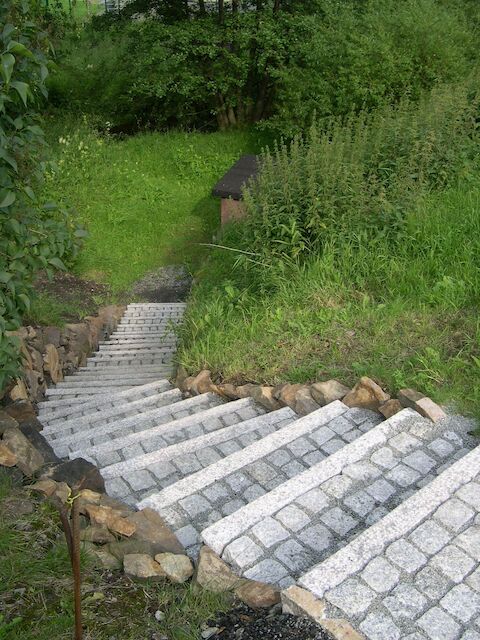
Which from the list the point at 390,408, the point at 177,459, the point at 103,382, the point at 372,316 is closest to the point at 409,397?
the point at 390,408

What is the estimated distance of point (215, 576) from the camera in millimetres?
2836

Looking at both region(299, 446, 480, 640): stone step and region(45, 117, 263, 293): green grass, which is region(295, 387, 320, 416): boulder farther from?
region(45, 117, 263, 293): green grass

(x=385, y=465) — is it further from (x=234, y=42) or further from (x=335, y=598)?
(x=234, y=42)

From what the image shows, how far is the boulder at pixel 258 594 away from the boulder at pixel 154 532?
1.46ft

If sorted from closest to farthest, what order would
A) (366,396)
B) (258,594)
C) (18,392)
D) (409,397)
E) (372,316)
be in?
1. (258,594)
2. (409,397)
3. (366,396)
4. (372,316)
5. (18,392)

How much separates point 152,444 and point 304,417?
1.04 metres

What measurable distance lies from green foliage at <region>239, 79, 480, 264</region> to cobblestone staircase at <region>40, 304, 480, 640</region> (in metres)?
2.38

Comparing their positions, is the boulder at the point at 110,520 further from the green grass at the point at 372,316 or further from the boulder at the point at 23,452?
the green grass at the point at 372,316

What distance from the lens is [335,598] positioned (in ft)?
8.50

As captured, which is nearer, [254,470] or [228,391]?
[254,470]

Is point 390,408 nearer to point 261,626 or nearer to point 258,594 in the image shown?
point 258,594

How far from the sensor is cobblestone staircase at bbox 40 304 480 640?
2.65 meters

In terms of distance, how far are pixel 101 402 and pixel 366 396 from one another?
103 inches

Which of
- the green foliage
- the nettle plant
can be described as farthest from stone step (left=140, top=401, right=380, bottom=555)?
the green foliage
